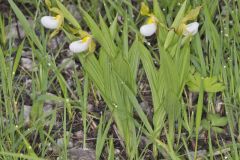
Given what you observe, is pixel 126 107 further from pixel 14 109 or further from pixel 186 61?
pixel 14 109

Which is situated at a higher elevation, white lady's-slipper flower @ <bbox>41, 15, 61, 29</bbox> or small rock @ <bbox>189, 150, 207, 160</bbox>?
white lady's-slipper flower @ <bbox>41, 15, 61, 29</bbox>

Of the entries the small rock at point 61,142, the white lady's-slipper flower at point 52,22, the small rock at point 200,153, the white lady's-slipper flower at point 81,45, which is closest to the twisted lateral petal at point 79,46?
the white lady's-slipper flower at point 81,45

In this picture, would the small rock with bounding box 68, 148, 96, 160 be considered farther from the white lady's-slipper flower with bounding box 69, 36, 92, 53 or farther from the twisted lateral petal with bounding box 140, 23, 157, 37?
the twisted lateral petal with bounding box 140, 23, 157, 37

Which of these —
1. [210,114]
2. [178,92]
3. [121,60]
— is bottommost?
[210,114]

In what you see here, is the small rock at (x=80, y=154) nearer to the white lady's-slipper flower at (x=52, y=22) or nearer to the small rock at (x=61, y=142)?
the small rock at (x=61, y=142)

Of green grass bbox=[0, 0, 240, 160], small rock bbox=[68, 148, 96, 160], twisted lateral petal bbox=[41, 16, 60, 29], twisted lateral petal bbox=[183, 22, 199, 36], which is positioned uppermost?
twisted lateral petal bbox=[41, 16, 60, 29]

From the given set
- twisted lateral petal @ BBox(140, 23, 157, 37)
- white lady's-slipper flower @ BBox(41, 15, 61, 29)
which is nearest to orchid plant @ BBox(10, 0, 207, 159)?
twisted lateral petal @ BBox(140, 23, 157, 37)

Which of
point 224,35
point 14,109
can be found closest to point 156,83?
point 224,35
